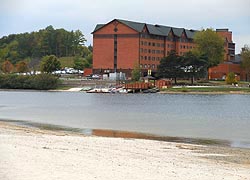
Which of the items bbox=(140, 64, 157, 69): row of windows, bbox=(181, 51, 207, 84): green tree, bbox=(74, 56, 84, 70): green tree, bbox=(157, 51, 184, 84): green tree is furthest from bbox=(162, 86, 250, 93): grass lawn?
bbox=(74, 56, 84, 70): green tree

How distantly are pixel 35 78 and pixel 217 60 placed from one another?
162 ft

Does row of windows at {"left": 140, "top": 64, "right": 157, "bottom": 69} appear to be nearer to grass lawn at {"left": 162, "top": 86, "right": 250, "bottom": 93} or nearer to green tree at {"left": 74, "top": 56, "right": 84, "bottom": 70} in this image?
grass lawn at {"left": 162, "top": 86, "right": 250, "bottom": 93}

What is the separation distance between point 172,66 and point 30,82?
40552 mm

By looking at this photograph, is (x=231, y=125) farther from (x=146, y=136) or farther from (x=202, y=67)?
(x=202, y=67)

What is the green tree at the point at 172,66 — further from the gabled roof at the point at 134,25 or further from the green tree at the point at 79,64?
the green tree at the point at 79,64

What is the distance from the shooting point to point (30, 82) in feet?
458

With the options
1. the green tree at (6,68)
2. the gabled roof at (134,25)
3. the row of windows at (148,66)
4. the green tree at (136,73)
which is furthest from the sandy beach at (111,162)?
the green tree at (6,68)

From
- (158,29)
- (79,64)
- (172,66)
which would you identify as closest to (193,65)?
(172,66)

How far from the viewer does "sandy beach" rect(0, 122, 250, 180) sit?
623 inches

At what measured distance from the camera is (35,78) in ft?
450

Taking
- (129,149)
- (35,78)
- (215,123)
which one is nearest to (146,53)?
(35,78)

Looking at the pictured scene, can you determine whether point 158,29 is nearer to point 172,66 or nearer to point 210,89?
point 172,66

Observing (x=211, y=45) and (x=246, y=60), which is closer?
(x=211, y=45)

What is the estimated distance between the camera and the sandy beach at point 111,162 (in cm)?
1582
